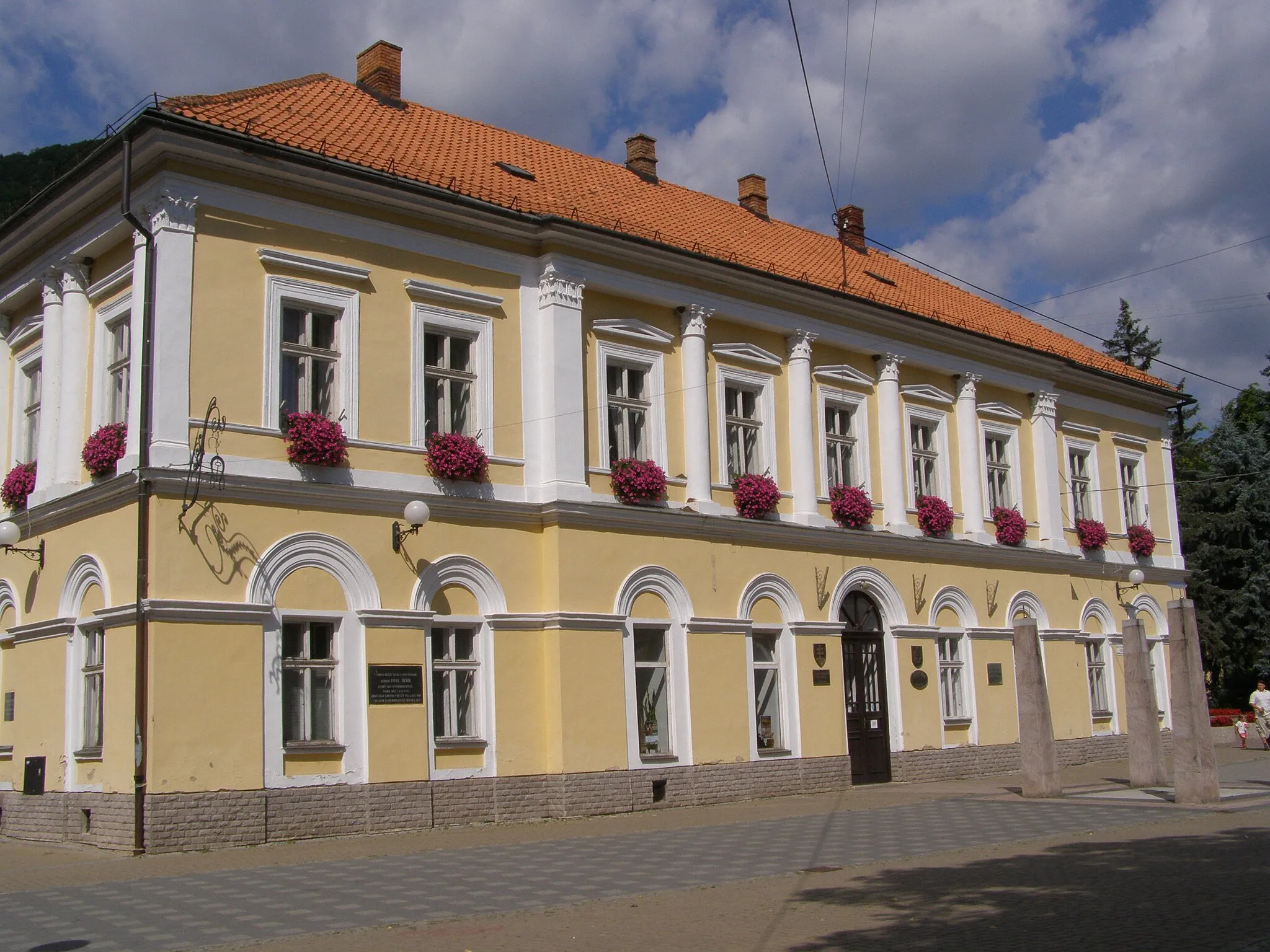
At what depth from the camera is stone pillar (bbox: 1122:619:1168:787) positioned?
19250 millimetres

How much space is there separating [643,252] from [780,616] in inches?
256

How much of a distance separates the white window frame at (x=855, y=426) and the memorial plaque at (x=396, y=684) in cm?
924

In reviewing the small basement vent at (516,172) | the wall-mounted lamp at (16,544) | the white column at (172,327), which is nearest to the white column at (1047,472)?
the small basement vent at (516,172)

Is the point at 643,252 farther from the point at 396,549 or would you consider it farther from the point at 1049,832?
the point at 1049,832

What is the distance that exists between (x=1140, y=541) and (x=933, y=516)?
8298mm

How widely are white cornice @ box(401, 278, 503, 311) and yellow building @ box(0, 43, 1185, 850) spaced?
6 centimetres

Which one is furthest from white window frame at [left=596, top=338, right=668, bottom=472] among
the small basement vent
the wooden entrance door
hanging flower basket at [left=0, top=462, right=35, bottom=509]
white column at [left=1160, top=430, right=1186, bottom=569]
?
white column at [left=1160, top=430, right=1186, bottom=569]

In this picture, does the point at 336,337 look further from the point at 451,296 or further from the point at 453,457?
the point at 453,457

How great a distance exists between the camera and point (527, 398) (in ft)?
65.2

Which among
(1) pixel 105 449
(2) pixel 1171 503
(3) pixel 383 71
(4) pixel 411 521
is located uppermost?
(3) pixel 383 71

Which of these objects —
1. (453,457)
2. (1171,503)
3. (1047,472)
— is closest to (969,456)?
(1047,472)

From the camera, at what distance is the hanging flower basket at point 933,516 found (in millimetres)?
Answer: 25469

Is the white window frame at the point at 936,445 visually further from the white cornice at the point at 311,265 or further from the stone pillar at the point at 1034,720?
the white cornice at the point at 311,265

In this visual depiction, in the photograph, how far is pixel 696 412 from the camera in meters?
21.6
